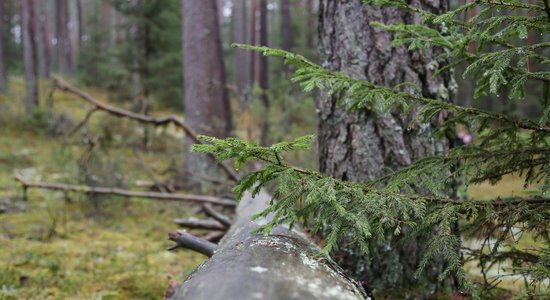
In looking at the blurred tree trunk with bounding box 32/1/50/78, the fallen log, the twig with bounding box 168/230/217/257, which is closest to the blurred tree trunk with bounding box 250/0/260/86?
the blurred tree trunk with bounding box 32/1/50/78

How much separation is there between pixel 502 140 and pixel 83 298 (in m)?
3.47

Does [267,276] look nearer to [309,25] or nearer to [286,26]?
[286,26]

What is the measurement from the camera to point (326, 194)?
1768mm

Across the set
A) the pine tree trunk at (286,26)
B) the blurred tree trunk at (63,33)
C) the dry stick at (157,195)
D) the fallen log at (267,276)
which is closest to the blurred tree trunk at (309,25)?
the pine tree trunk at (286,26)

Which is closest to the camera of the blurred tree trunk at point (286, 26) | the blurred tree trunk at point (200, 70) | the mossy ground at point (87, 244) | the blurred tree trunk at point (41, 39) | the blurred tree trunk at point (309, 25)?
the mossy ground at point (87, 244)

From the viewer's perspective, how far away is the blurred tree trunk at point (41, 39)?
16109 mm

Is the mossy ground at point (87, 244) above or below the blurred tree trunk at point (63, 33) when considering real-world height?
below

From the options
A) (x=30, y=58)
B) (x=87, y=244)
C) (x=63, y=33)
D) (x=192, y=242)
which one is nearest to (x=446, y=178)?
(x=192, y=242)

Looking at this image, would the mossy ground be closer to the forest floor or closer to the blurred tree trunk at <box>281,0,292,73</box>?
the forest floor

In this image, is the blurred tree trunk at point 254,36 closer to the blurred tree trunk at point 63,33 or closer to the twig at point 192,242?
the blurred tree trunk at point 63,33

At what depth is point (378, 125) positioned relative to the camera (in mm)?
2895

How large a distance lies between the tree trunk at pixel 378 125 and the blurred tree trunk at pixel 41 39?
611 inches

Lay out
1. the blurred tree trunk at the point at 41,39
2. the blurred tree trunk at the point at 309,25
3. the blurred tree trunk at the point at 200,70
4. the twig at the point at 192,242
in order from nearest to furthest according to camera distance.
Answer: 1. the twig at the point at 192,242
2. the blurred tree trunk at the point at 200,70
3. the blurred tree trunk at the point at 41,39
4. the blurred tree trunk at the point at 309,25

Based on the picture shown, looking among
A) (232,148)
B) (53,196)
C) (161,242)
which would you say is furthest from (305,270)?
(53,196)
